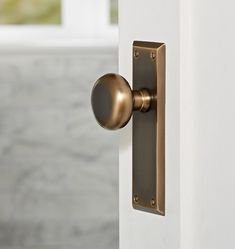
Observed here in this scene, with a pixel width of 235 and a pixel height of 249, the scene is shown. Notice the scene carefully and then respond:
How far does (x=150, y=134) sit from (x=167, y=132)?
14 millimetres

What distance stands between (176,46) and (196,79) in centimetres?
2

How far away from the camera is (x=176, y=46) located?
17.1 inches

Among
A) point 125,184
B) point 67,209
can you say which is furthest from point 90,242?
point 125,184

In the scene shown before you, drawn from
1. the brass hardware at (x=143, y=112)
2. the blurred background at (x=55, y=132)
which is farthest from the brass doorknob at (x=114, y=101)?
the blurred background at (x=55, y=132)

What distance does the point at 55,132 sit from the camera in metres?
2.56

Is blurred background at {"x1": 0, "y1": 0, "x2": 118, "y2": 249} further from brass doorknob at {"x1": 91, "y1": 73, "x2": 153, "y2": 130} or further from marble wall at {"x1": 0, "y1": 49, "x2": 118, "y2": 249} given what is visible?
brass doorknob at {"x1": 91, "y1": 73, "x2": 153, "y2": 130}

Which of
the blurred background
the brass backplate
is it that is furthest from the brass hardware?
the blurred background

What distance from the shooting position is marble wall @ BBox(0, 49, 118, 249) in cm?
252

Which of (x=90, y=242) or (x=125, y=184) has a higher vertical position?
(x=125, y=184)

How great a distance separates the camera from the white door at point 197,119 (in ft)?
1.39

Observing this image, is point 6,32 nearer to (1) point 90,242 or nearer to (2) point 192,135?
(1) point 90,242

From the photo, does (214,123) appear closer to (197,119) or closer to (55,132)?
(197,119)

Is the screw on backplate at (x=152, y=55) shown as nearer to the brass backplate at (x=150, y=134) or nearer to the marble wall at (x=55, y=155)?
the brass backplate at (x=150, y=134)

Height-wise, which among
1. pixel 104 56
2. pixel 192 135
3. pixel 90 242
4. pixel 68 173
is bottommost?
pixel 90 242
